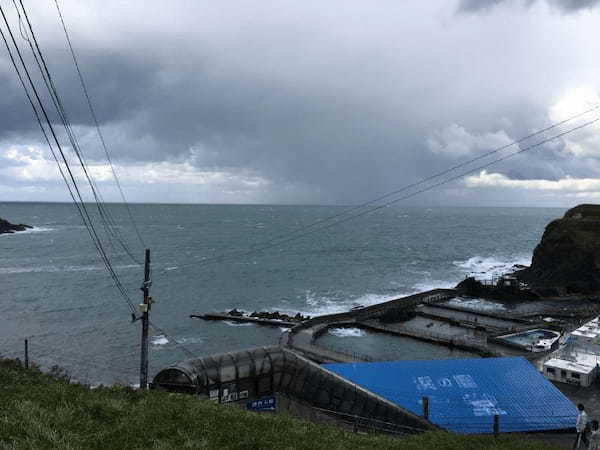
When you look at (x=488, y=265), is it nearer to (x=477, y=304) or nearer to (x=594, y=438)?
(x=477, y=304)

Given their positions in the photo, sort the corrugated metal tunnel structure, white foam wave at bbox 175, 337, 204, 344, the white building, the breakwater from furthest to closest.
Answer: white foam wave at bbox 175, 337, 204, 344 < the breakwater < the white building < the corrugated metal tunnel structure

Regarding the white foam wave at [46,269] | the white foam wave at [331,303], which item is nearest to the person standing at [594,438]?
the white foam wave at [331,303]

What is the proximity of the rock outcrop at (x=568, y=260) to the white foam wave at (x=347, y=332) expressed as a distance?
40.0 meters

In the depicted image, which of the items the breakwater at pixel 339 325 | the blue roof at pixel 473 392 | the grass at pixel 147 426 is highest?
the grass at pixel 147 426

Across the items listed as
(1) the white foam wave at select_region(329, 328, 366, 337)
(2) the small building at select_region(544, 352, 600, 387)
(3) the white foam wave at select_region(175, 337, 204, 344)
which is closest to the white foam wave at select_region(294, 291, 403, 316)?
(1) the white foam wave at select_region(329, 328, 366, 337)

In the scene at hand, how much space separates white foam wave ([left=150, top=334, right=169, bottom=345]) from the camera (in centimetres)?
4825

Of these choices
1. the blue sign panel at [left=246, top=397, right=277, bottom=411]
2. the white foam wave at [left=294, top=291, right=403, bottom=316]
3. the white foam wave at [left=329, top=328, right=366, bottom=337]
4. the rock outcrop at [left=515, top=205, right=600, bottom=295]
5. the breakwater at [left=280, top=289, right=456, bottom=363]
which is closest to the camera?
the blue sign panel at [left=246, top=397, right=277, bottom=411]

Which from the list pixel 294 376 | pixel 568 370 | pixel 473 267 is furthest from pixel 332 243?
pixel 294 376

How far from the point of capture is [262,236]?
6757 inches

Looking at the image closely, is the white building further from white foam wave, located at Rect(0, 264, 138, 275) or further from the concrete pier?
white foam wave, located at Rect(0, 264, 138, 275)

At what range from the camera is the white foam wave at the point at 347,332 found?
50.4 meters

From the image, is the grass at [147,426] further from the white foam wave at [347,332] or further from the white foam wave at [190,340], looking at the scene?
Answer: the white foam wave at [347,332]

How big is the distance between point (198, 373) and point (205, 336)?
115 ft

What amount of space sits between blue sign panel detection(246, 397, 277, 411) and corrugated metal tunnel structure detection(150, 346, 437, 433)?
233 millimetres
